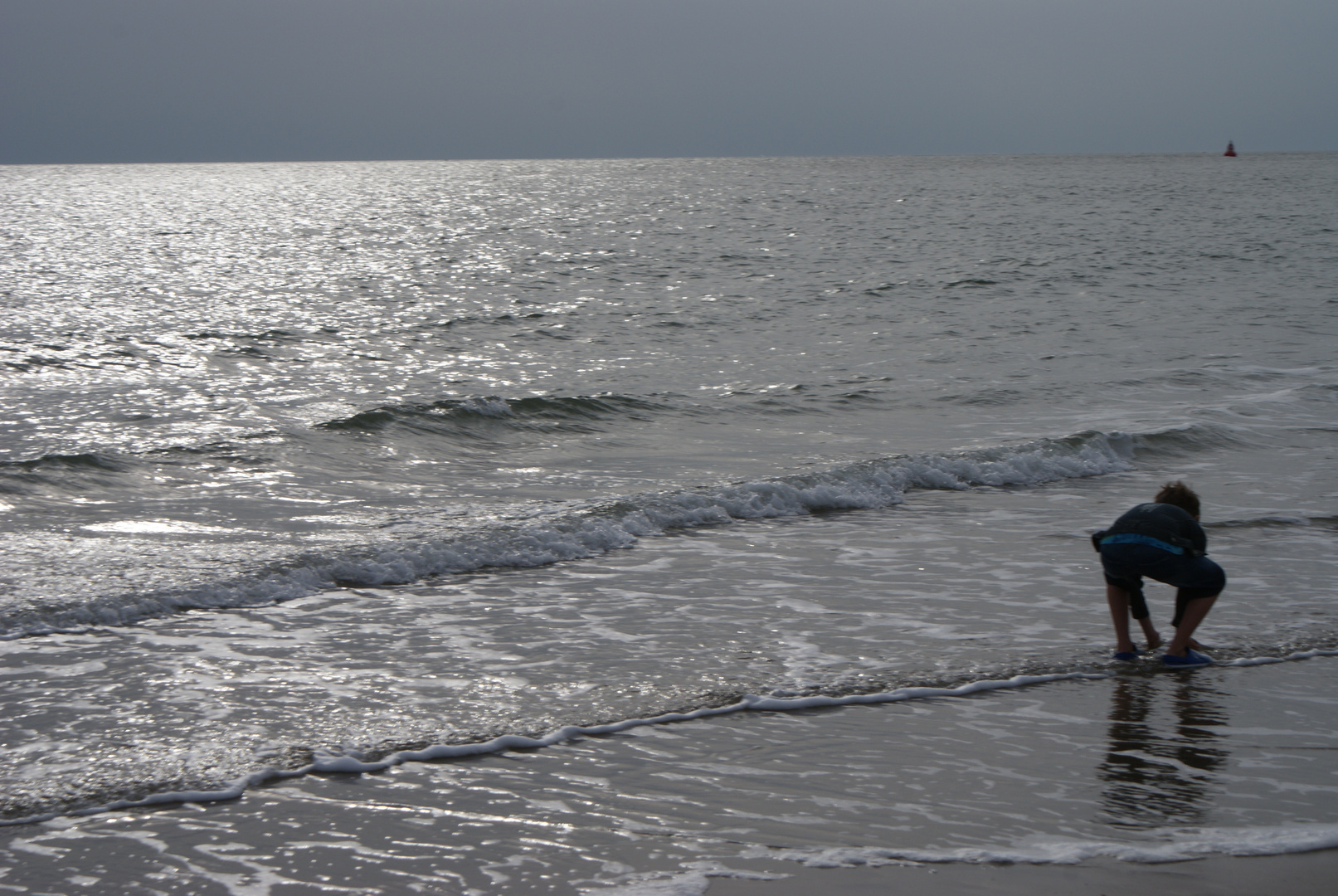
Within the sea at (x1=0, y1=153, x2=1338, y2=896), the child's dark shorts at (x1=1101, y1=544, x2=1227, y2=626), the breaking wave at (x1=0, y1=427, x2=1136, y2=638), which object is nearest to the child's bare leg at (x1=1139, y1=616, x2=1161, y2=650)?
the child's dark shorts at (x1=1101, y1=544, x2=1227, y2=626)

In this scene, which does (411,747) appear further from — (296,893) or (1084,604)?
(1084,604)

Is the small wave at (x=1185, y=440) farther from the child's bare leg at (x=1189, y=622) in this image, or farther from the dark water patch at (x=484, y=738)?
the child's bare leg at (x=1189, y=622)

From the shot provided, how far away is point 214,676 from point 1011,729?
437 centimetres

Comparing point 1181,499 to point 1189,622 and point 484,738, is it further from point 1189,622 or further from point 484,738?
point 484,738

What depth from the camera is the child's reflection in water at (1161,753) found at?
452cm

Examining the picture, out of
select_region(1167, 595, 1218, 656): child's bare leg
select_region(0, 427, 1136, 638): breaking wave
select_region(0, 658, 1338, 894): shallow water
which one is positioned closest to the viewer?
select_region(0, 658, 1338, 894): shallow water

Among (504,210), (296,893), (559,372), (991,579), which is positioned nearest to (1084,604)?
(991,579)

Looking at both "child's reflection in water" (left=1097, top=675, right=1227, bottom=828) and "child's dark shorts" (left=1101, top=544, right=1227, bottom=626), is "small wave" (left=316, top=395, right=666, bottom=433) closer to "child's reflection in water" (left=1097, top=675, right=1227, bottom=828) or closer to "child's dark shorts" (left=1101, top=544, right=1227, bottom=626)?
"child's dark shorts" (left=1101, top=544, right=1227, bottom=626)

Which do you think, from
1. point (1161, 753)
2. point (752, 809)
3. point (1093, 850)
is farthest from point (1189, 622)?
point (752, 809)

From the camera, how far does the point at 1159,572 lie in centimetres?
624

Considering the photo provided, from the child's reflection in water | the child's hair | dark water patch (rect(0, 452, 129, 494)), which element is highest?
the child's hair

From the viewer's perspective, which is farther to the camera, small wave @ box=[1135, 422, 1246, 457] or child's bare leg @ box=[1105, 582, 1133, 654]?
small wave @ box=[1135, 422, 1246, 457]

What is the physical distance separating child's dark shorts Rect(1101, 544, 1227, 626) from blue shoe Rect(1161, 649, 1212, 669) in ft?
0.65

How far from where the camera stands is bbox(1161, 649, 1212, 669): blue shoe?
6.35m
